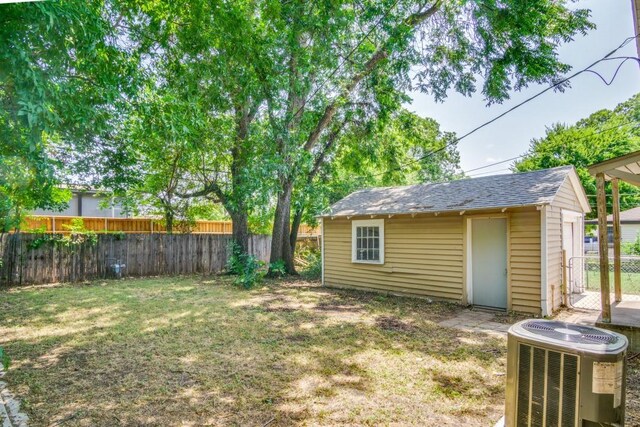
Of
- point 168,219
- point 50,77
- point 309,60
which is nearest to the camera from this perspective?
point 50,77

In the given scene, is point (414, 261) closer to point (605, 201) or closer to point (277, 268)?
point (605, 201)

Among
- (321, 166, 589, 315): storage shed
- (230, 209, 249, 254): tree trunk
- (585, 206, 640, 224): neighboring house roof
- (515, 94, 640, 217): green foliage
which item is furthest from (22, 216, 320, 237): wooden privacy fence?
(585, 206, 640, 224): neighboring house roof

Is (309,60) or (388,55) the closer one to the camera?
(309,60)

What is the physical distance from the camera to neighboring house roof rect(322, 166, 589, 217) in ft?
21.8

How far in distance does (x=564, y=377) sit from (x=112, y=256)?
38.8 feet

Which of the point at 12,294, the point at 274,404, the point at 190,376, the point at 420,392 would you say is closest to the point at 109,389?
the point at 190,376

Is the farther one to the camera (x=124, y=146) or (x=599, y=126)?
(x=599, y=126)

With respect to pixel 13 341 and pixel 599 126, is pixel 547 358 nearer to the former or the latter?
pixel 13 341

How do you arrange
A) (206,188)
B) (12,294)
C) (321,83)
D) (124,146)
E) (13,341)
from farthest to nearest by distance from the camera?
(206,188)
(321,83)
(12,294)
(124,146)
(13,341)

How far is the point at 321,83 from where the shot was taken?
31.5ft

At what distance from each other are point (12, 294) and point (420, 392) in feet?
30.5

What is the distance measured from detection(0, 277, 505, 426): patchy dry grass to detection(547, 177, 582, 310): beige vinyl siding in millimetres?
1877

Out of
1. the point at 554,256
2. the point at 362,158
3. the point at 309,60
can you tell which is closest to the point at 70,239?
the point at 309,60

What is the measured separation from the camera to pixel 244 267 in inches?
408
